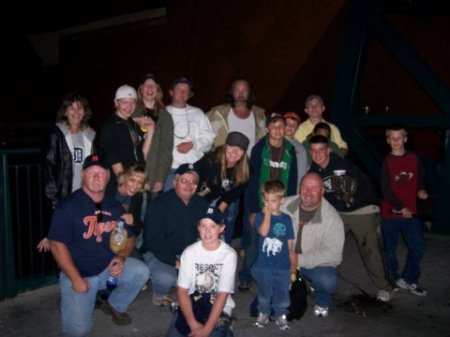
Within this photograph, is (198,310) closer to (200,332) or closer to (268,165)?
(200,332)

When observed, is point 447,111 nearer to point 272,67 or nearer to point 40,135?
point 272,67

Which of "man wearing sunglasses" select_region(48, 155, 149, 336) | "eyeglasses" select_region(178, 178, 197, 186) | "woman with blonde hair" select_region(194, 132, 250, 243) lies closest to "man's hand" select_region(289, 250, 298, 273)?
"woman with blonde hair" select_region(194, 132, 250, 243)

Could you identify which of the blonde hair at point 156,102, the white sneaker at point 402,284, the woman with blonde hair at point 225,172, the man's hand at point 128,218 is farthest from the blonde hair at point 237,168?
the white sneaker at point 402,284

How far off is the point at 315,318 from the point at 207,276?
1.45 metres

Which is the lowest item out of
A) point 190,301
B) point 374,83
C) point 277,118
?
point 190,301

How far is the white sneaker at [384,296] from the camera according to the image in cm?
516

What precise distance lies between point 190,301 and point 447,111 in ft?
19.5

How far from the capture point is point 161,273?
4.72m

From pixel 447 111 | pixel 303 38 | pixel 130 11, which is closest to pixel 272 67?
pixel 303 38

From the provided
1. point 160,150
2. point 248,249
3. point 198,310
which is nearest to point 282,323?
point 248,249

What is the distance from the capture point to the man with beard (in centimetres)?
596

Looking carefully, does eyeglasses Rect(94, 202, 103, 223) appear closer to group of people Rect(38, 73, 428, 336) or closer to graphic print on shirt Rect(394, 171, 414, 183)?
group of people Rect(38, 73, 428, 336)

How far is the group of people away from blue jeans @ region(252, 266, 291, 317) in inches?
0.4

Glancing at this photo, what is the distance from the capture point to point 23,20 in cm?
1556
